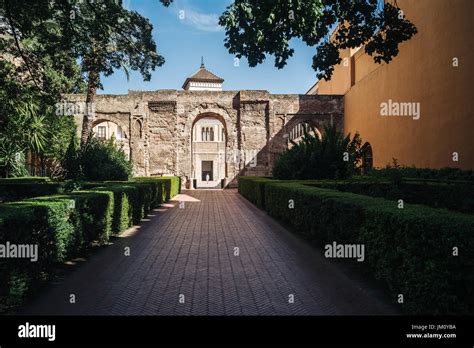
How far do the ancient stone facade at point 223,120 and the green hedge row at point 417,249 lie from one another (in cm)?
2070

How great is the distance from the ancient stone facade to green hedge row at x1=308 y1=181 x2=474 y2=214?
51.4ft

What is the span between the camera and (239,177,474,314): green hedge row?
3.14 metres

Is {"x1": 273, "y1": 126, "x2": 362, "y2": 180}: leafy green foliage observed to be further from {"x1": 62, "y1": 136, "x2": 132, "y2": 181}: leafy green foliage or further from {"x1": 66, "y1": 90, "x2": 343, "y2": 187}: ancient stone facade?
{"x1": 66, "y1": 90, "x2": 343, "y2": 187}: ancient stone facade

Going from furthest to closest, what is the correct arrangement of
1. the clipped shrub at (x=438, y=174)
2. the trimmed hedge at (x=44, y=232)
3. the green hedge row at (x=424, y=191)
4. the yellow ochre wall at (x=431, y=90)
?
the yellow ochre wall at (x=431, y=90), the clipped shrub at (x=438, y=174), the green hedge row at (x=424, y=191), the trimmed hedge at (x=44, y=232)

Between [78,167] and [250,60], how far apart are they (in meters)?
9.42

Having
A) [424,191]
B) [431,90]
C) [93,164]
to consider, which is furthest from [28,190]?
[431,90]

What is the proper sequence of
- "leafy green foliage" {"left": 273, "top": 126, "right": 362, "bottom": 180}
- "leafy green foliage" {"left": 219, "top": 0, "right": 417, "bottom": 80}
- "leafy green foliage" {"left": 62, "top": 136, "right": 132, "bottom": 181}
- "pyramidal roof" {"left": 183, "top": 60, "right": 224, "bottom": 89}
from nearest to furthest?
"leafy green foliage" {"left": 219, "top": 0, "right": 417, "bottom": 80}
"leafy green foliage" {"left": 273, "top": 126, "right": 362, "bottom": 180}
"leafy green foliage" {"left": 62, "top": 136, "right": 132, "bottom": 181}
"pyramidal roof" {"left": 183, "top": 60, "right": 224, "bottom": 89}

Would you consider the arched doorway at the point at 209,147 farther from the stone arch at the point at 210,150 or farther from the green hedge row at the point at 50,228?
the green hedge row at the point at 50,228

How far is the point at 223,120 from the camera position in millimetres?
26750

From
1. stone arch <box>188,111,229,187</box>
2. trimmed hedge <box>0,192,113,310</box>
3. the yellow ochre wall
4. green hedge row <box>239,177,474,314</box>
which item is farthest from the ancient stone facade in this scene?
green hedge row <box>239,177,474,314</box>

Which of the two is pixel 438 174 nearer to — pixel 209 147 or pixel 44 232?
pixel 44 232

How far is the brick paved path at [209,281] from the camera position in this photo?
3.92 meters

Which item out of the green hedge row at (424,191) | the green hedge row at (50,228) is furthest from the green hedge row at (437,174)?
the green hedge row at (50,228)

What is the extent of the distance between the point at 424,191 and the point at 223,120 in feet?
62.4
